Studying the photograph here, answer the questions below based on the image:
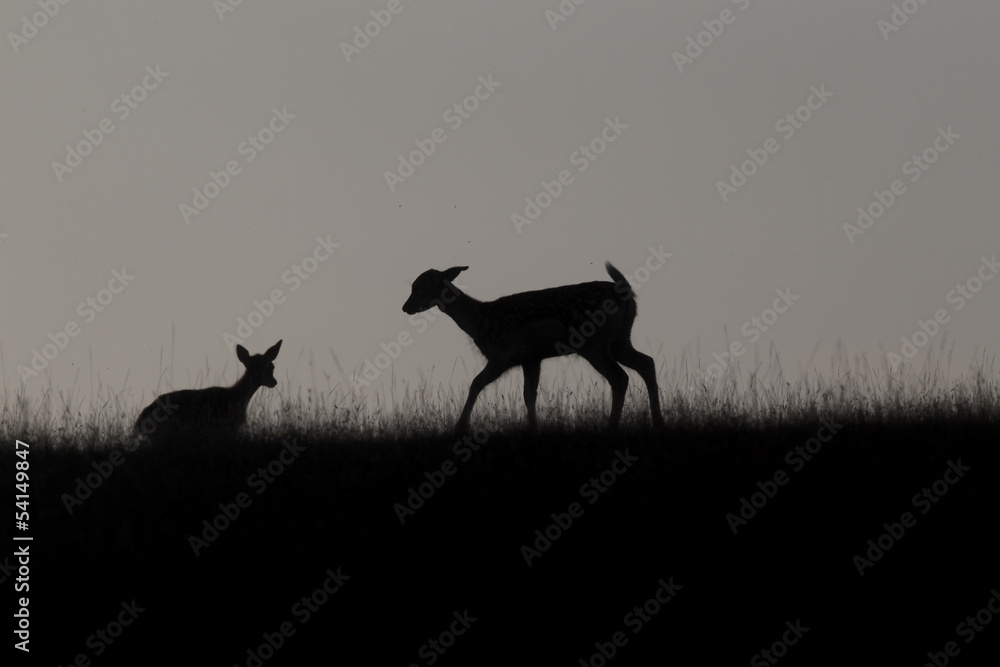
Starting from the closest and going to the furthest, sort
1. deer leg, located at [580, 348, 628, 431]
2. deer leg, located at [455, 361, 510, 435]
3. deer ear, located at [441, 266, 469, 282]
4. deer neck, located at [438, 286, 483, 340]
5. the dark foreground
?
1. the dark foreground
2. deer leg, located at [455, 361, 510, 435]
3. deer leg, located at [580, 348, 628, 431]
4. deer neck, located at [438, 286, 483, 340]
5. deer ear, located at [441, 266, 469, 282]

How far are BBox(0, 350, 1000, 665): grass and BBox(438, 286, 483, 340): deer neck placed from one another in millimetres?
2562

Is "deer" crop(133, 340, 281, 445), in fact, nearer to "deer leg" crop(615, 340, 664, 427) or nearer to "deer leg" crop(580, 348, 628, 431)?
"deer leg" crop(580, 348, 628, 431)

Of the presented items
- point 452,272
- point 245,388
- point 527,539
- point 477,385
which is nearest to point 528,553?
point 527,539

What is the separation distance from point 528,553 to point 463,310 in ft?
17.2

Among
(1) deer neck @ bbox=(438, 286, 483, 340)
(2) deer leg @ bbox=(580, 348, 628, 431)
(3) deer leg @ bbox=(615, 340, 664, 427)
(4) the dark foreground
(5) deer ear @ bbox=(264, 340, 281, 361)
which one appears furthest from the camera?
(5) deer ear @ bbox=(264, 340, 281, 361)

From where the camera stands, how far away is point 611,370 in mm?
12812

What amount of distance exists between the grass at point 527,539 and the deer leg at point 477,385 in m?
0.26

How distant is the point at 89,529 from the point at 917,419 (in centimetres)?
644

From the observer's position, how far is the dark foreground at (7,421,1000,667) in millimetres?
8109

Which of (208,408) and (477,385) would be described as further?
(208,408)

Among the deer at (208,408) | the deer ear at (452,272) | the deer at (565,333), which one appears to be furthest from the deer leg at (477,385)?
the deer at (208,408)

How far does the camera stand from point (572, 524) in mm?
9320

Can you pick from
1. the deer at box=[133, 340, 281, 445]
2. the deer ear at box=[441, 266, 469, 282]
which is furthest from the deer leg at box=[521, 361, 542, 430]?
the deer at box=[133, 340, 281, 445]

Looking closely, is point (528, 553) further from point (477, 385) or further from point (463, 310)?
point (463, 310)
